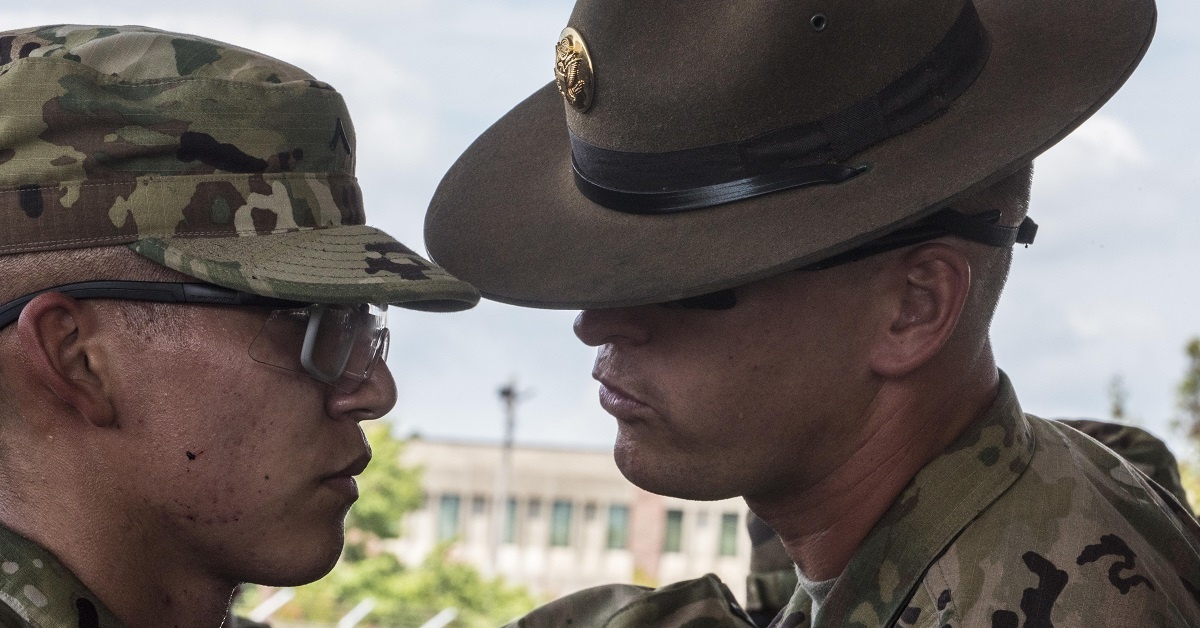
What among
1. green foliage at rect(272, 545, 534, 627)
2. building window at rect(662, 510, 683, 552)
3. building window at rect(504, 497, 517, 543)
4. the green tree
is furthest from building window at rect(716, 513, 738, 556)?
green foliage at rect(272, 545, 534, 627)

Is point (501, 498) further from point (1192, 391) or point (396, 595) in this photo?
point (1192, 391)

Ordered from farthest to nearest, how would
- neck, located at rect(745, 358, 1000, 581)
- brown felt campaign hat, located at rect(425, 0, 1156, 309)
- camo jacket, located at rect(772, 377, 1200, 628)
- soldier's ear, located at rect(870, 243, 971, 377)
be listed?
neck, located at rect(745, 358, 1000, 581)
soldier's ear, located at rect(870, 243, 971, 377)
brown felt campaign hat, located at rect(425, 0, 1156, 309)
camo jacket, located at rect(772, 377, 1200, 628)

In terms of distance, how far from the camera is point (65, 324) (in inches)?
92.4

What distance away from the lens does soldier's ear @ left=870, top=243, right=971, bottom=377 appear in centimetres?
251

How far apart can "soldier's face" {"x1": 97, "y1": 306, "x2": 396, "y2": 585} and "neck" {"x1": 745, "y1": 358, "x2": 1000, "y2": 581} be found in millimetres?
865

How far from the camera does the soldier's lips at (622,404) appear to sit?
269cm

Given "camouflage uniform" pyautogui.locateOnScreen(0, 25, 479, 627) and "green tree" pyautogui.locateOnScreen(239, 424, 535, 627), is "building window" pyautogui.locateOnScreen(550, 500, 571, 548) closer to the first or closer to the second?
"green tree" pyautogui.locateOnScreen(239, 424, 535, 627)

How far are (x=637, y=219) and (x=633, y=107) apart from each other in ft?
0.66

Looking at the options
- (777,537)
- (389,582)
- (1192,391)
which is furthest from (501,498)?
(777,537)

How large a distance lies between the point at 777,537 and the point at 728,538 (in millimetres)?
44718

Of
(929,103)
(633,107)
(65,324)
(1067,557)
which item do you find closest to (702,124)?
(633,107)

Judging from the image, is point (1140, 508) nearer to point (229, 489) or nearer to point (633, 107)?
point (633, 107)

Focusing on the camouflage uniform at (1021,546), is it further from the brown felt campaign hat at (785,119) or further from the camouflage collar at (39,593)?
the camouflage collar at (39,593)

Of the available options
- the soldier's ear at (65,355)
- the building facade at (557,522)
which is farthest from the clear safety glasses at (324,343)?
the building facade at (557,522)
